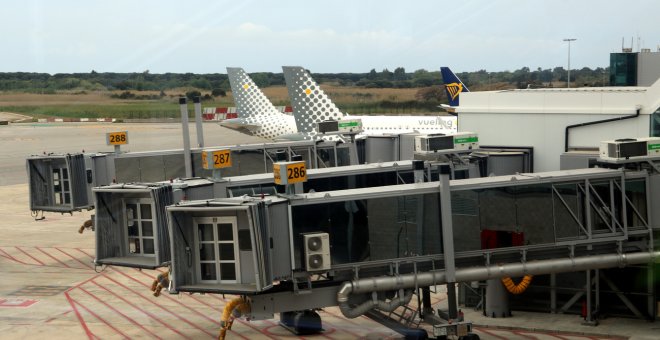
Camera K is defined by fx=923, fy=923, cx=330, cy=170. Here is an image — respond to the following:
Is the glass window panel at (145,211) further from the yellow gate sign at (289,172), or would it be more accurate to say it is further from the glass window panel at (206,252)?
the yellow gate sign at (289,172)

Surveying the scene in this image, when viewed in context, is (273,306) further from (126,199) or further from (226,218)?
(126,199)

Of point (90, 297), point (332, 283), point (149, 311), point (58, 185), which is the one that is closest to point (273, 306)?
point (332, 283)

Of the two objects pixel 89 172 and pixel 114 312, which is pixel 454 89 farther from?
pixel 114 312

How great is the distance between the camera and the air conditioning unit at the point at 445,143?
83.5ft

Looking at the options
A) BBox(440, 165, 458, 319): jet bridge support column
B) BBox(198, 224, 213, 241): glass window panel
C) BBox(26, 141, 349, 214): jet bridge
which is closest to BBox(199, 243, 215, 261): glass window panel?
BBox(198, 224, 213, 241): glass window panel

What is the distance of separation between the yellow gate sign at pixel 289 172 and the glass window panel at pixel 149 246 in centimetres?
404

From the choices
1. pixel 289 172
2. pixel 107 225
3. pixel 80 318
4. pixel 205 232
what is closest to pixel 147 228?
pixel 107 225

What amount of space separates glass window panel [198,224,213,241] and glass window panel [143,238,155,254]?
304cm

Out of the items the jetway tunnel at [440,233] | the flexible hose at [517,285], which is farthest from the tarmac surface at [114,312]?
the jetway tunnel at [440,233]

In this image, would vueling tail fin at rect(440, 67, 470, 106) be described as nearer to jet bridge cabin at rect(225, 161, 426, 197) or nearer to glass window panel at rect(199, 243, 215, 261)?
jet bridge cabin at rect(225, 161, 426, 197)

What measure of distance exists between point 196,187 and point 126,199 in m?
1.86

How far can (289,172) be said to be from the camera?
1850cm

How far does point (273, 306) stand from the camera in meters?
18.8

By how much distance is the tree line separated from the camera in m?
74.4
